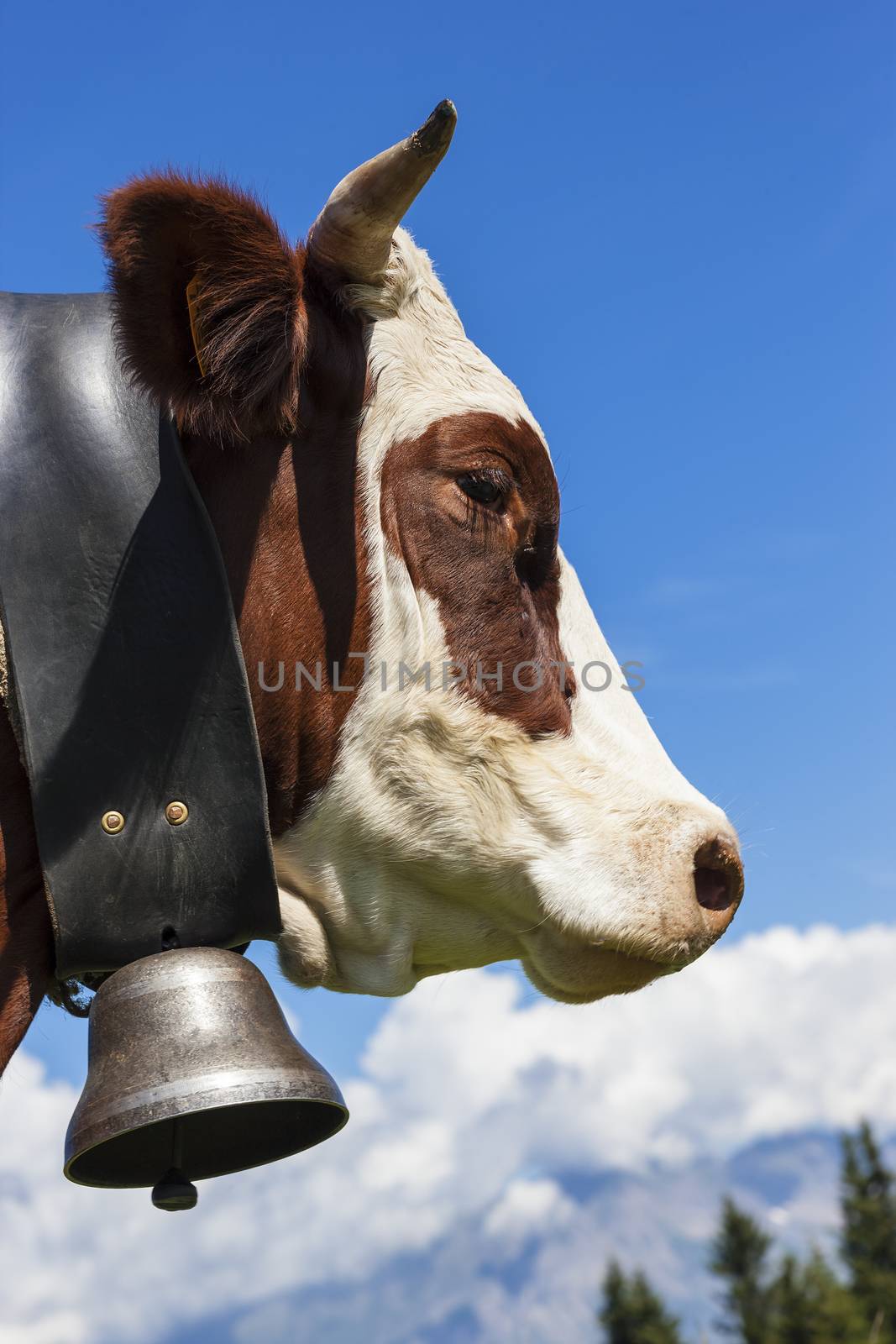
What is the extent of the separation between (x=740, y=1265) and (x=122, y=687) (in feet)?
275

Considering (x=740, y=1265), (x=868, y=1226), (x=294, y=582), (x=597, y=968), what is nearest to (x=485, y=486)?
(x=294, y=582)

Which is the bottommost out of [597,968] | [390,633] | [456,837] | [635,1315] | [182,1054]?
[635,1315]

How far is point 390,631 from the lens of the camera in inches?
124

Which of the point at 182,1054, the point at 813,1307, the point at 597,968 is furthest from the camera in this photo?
the point at 813,1307

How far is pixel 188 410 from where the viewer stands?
9.77 ft

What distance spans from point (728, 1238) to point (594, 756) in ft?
276

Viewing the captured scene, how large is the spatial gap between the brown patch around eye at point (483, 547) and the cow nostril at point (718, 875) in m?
0.45

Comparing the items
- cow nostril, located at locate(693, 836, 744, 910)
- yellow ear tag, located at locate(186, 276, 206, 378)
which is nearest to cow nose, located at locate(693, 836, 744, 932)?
cow nostril, located at locate(693, 836, 744, 910)

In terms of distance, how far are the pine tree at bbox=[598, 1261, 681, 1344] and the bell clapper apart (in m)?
74.0

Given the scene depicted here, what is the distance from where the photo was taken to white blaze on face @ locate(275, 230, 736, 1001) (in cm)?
313

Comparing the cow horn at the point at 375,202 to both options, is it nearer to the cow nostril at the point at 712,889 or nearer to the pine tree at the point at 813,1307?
the cow nostril at the point at 712,889

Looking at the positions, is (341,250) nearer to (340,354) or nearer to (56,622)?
(340,354)

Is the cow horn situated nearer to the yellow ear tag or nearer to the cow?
the cow

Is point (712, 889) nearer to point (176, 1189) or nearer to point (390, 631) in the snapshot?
point (390, 631)
